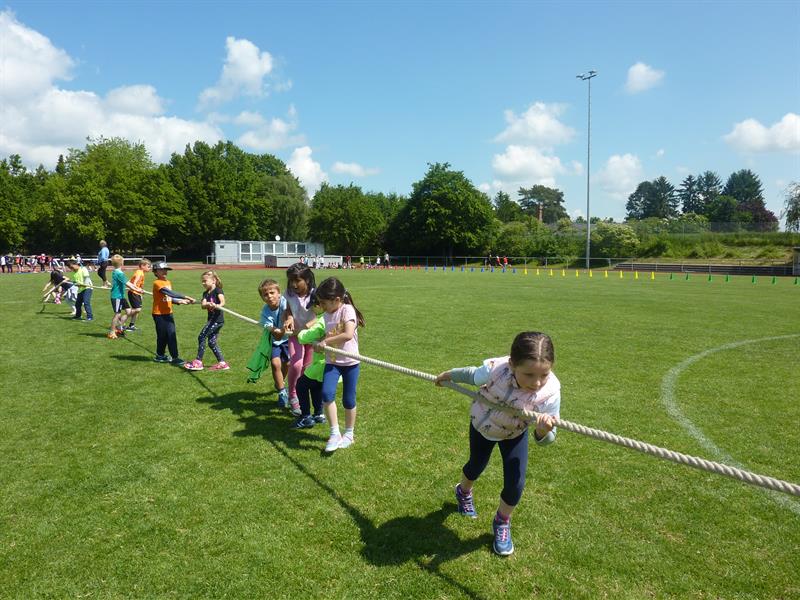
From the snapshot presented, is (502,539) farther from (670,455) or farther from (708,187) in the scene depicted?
(708,187)

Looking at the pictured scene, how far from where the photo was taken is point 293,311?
22.2ft

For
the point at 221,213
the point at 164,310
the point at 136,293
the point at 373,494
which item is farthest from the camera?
the point at 221,213

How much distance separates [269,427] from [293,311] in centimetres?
151

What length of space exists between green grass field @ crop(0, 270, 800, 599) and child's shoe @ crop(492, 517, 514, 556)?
0.07 metres

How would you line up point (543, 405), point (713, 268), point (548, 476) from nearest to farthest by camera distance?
point (543, 405), point (548, 476), point (713, 268)

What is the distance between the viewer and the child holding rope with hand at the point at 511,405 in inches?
136

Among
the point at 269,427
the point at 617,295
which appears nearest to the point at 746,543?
the point at 269,427

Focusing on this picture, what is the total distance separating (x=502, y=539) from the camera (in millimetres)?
3965

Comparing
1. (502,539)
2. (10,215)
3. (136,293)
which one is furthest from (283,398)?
(10,215)

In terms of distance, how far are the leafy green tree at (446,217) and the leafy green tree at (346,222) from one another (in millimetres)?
5004

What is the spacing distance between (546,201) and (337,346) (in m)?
152

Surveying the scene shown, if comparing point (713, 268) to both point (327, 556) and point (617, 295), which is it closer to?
point (617, 295)

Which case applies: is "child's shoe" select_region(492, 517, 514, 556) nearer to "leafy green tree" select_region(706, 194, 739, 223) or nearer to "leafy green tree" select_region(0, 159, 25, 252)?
"leafy green tree" select_region(0, 159, 25, 252)

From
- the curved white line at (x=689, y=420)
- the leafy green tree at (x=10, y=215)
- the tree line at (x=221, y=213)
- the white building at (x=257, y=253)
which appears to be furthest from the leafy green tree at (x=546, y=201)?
the curved white line at (x=689, y=420)
